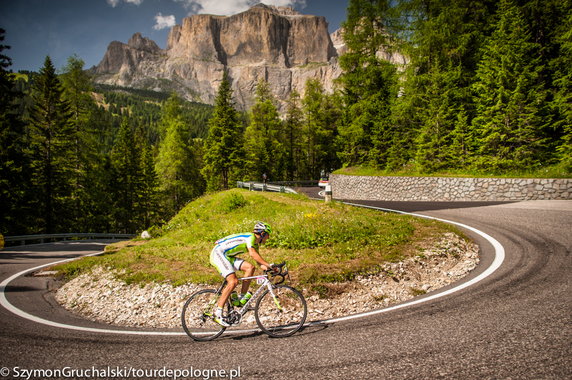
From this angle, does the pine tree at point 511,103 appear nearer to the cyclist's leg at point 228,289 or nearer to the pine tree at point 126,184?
the cyclist's leg at point 228,289

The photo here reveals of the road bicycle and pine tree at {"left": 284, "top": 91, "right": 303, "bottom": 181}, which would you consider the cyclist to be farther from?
pine tree at {"left": 284, "top": 91, "right": 303, "bottom": 181}

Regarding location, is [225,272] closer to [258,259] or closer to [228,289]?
[228,289]

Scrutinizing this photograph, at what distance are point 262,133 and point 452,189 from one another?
3087 centimetres

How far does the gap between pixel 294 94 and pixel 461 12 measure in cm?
2643

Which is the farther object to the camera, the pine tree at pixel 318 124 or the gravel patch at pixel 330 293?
the pine tree at pixel 318 124

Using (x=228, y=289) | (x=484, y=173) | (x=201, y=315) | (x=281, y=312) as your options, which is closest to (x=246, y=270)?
(x=228, y=289)

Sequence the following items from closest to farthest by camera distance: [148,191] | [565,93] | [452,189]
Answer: [565,93], [452,189], [148,191]

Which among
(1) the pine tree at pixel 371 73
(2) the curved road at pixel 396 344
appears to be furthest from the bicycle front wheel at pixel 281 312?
(1) the pine tree at pixel 371 73

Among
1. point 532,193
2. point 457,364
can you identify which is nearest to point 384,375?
point 457,364

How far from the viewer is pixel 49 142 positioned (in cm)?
2600

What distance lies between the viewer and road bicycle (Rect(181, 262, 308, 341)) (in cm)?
541

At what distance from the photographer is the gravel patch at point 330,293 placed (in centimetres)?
636

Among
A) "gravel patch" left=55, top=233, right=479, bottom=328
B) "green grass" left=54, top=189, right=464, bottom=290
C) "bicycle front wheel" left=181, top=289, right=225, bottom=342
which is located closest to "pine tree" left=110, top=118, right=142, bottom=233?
"green grass" left=54, top=189, right=464, bottom=290

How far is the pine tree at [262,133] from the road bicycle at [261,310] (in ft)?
127
